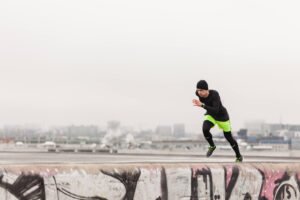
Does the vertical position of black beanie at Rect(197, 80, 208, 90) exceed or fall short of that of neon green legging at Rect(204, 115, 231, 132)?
it exceeds it

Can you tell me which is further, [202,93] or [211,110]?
[202,93]

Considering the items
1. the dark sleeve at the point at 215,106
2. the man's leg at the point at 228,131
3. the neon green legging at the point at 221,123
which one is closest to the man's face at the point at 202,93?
the dark sleeve at the point at 215,106

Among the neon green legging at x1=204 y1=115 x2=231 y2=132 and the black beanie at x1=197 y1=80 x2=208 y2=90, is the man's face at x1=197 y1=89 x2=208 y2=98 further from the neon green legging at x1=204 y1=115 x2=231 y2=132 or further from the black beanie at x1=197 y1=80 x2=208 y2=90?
the neon green legging at x1=204 y1=115 x2=231 y2=132

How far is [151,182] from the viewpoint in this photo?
10.7 metres

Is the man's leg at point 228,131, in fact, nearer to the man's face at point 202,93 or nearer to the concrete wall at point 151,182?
the man's face at point 202,93

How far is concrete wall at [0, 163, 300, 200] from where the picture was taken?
9.36 m

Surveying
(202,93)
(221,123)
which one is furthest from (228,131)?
(202,93)

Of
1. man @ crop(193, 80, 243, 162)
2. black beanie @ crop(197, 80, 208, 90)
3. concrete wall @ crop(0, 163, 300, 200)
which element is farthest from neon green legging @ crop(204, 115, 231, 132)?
concrete wall @ crop(0, 163, 300, 200)

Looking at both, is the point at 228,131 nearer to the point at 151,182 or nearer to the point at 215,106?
the point at 215,106

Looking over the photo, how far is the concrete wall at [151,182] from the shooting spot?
9.36 m

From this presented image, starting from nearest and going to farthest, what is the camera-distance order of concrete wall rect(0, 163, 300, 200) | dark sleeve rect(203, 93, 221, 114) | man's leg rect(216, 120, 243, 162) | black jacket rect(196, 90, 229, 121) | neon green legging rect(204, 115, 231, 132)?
concrete wall rect(0, 163, 300, 200) < dark sleeve rect(203, 93, 221, 114) < black jacket rect(196, 90, 229, 121) < neon green legging rect(204, 115, 231, 132) < man's leg rect(216, 120, 243, 162)

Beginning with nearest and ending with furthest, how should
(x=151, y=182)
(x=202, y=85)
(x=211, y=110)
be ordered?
(x=151, y=182) → (x=211, y=110) → (x=202, y=85)

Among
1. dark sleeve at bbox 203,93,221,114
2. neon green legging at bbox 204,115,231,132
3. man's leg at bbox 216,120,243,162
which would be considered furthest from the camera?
man's leg at bbox 216,120,243,162

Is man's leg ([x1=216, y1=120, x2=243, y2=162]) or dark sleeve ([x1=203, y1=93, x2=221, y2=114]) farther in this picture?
man's leg ([x1=216, y1=120, x2=243, y2=162])
